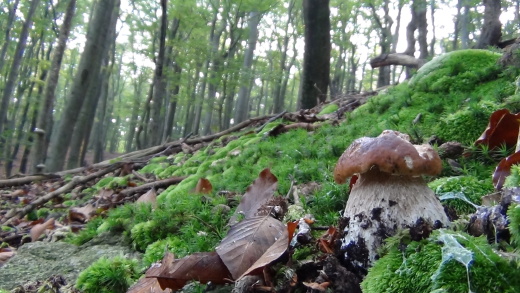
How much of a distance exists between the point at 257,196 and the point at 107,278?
3.26ft

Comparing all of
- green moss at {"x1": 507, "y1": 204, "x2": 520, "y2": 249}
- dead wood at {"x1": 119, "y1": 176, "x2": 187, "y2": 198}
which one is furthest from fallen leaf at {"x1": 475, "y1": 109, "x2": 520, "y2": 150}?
dead wood at {"x1": 119, "y1": 176, "x2": 187, "y2": 198}

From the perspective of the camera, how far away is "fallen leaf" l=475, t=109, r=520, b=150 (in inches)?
86.6

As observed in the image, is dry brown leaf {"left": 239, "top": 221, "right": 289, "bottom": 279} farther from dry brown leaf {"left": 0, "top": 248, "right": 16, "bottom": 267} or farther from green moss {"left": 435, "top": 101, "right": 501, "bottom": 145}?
dry brown leaf {"left": 0, "top": 248, "right": 16, "bottom": 267}

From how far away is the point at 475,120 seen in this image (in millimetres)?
2785

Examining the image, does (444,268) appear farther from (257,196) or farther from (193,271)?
(257,196)

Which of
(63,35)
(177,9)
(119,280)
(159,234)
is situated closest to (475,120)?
(159,234)

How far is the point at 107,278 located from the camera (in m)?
2.07

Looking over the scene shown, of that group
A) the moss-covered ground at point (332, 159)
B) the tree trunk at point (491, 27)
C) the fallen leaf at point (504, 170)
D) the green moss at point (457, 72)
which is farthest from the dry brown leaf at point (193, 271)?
the tree trunk at point (491, 27)

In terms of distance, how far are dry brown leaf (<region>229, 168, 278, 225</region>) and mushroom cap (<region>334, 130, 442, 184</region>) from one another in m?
0.83

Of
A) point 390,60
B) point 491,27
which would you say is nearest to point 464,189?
point 491,27

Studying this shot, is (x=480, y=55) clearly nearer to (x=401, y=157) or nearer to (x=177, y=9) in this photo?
(x=401, y=157)

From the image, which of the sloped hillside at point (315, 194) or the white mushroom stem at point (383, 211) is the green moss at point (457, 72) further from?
the white mushroom stem at point (383, 211)

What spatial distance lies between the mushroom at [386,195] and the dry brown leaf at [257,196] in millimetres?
743

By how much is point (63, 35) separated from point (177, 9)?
659 cm
